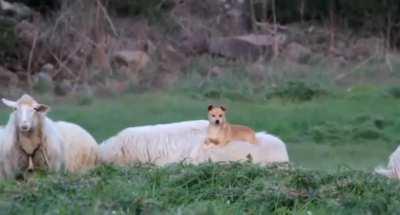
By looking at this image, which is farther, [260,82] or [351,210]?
[260,82]

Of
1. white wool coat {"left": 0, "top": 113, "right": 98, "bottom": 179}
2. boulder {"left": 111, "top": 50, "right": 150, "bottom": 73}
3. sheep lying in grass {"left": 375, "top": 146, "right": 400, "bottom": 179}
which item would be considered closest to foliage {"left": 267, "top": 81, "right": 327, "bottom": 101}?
boulder {"left": 111, "top": 50, "right": 150, "bottom": 73}

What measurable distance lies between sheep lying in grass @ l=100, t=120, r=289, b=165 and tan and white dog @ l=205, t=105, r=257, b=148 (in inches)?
3.1

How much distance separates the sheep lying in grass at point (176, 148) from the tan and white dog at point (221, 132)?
0.08 metres

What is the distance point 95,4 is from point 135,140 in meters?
14.7

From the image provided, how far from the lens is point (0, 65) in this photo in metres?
31.8

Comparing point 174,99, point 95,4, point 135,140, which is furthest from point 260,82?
point 135,140

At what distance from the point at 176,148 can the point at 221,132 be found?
0.73 meters

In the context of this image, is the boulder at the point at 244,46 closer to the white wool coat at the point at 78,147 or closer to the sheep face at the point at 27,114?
the white wool coat at the point at 78,147

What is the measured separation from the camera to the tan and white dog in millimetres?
17297

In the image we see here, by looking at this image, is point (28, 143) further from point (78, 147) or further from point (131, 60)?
point (131, 60)

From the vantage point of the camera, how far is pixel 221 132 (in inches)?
682

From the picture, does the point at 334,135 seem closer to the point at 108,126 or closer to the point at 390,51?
the point at 108,126

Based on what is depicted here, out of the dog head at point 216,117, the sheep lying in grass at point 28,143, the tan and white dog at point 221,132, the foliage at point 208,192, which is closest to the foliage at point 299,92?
the tan and white dog at point 221,132

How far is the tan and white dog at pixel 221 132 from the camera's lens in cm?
1730
